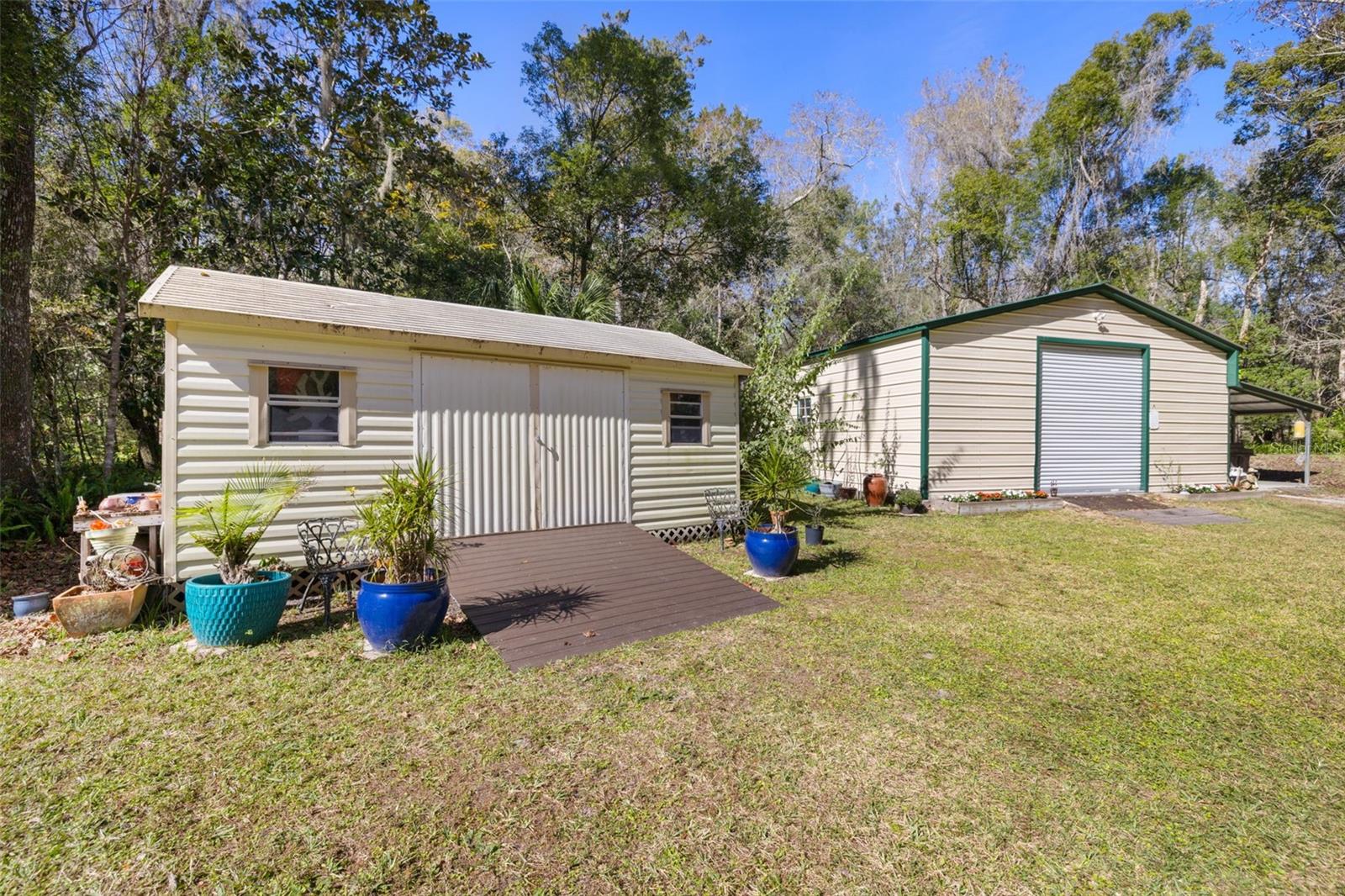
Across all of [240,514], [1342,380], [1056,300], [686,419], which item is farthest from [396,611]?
[1342,380]

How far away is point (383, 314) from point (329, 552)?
3.01 metres

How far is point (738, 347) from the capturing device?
20719 mm

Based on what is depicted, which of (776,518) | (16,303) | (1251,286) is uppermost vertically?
(1251,286)

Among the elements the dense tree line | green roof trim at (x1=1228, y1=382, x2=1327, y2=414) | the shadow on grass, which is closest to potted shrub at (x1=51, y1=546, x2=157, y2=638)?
the dense tree line

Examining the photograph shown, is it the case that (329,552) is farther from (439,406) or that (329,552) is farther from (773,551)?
(773,551)

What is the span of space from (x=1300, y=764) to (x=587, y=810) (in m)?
3.79

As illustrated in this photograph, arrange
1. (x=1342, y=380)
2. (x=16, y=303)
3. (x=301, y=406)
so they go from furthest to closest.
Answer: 1. (x=1342, y=380)
2. (x=16, y=303)
3. (x=301, y=406)

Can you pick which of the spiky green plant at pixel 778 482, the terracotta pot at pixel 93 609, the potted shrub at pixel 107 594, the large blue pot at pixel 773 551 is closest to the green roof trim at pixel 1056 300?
the spiky green plant at pixel 778 482

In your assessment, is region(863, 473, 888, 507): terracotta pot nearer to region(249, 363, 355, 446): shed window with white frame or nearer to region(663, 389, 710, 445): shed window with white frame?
region(663, 389, 710, 445): shed window with white frame

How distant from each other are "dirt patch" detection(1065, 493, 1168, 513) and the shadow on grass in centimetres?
685

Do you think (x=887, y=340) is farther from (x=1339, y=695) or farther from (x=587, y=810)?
(x=587, y=810)

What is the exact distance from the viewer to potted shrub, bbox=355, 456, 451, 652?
14.1 feet

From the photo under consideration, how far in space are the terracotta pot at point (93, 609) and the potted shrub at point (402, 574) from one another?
2.14 metres

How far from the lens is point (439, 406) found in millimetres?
6609
